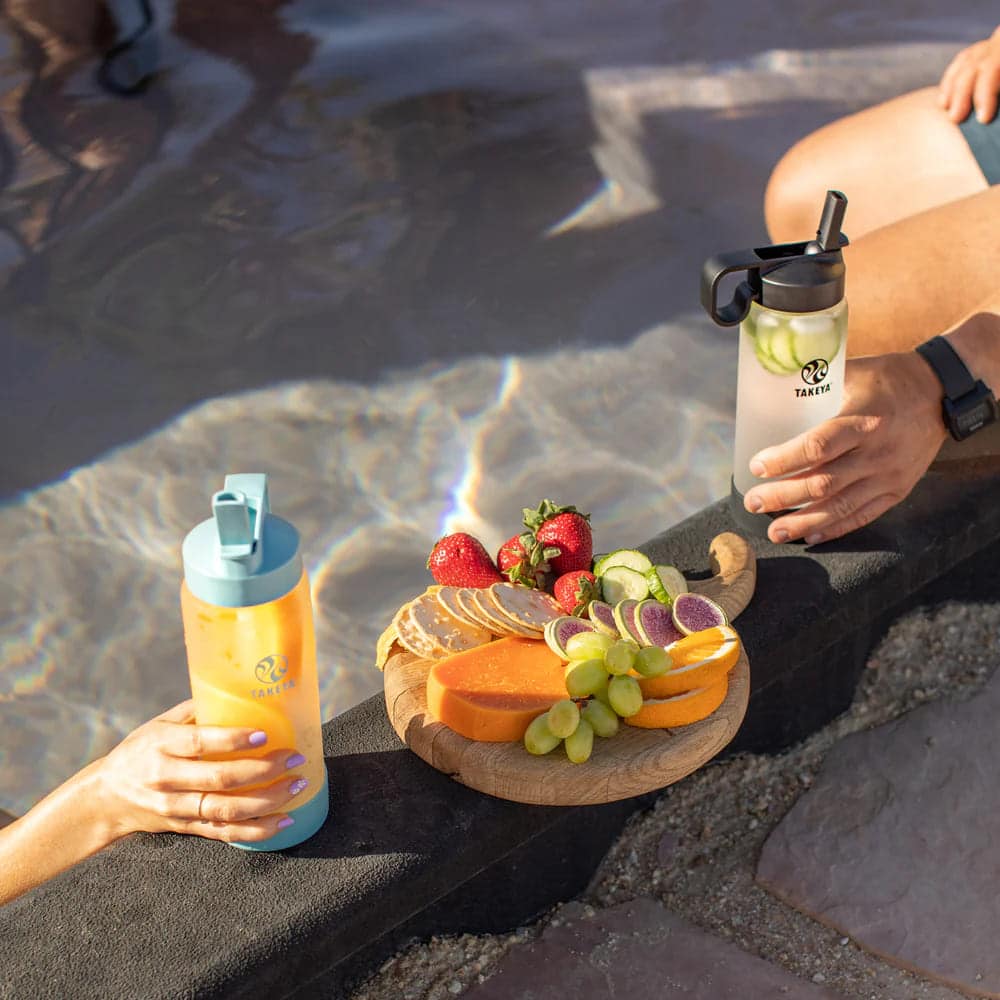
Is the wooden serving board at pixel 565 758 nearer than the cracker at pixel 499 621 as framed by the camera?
Yes

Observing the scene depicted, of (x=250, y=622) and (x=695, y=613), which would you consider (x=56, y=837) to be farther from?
(x=695, y=613)

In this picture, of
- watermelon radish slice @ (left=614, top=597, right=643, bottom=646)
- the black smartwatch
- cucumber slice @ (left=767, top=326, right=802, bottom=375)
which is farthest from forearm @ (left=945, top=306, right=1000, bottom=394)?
watermelon radish slice @ (left=614, top=597, right=643, bottom=646)

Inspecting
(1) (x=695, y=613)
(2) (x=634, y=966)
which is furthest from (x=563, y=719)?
(2) (x=634, y=966)

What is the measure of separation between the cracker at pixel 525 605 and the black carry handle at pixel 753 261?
0.40 meters

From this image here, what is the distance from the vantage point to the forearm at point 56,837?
1.43 metres

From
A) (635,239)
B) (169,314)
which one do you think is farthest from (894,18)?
(169,314)

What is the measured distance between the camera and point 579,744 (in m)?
1.38

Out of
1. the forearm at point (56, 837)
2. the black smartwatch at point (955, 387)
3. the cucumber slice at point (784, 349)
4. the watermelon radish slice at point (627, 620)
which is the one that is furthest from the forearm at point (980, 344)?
the forearm at point (56, 837)

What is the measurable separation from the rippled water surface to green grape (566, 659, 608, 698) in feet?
3.55

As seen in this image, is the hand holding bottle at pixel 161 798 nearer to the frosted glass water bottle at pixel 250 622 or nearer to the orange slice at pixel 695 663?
the frosted glass water bottle at pixel 250 622

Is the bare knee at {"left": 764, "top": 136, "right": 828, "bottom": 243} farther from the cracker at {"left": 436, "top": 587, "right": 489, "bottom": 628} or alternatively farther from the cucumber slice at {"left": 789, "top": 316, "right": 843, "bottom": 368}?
the cracker at {"left": 436, "top": 587, "right": 489, "bottom": 628}

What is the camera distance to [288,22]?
464cm

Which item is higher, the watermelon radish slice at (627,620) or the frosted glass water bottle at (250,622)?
the frosted glass water bottle at (250,622)

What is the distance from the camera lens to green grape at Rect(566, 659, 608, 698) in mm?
1414
